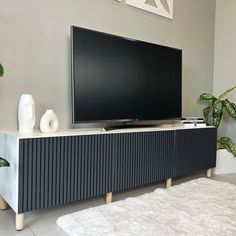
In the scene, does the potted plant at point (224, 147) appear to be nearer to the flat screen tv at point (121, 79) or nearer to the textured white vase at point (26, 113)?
the flat screen tv at point (121, 79)

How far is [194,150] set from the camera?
2.28m

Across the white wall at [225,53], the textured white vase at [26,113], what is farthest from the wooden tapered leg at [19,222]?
the white wall at [225,53]

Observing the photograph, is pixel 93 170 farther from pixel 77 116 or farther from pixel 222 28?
pixel 222 28

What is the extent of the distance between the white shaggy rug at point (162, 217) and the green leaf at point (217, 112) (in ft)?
3.26

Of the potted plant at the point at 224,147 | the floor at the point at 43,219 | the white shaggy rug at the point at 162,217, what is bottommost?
the floor at the point at 43,219

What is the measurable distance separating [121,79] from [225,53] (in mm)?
1901

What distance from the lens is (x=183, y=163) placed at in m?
2.19

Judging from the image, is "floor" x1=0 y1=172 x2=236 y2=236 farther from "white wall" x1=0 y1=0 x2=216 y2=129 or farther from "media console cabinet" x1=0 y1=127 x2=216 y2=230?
"white wall" x1=0 y1=0 x2=216 y2=129

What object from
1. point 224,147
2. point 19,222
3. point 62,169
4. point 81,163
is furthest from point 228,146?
point 19,222

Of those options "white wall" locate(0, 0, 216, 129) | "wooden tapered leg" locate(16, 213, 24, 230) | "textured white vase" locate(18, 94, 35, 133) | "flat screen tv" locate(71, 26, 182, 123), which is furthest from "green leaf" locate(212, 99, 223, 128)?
"wooden tapered leg" locate(16, 213, 24, 230)

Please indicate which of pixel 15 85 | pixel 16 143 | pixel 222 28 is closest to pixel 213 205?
pixel 16 143

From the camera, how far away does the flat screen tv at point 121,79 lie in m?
1.78

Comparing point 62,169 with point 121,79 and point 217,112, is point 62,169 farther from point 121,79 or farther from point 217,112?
point 217,112

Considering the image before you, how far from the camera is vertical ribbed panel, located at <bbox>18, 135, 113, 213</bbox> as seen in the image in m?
1.34
